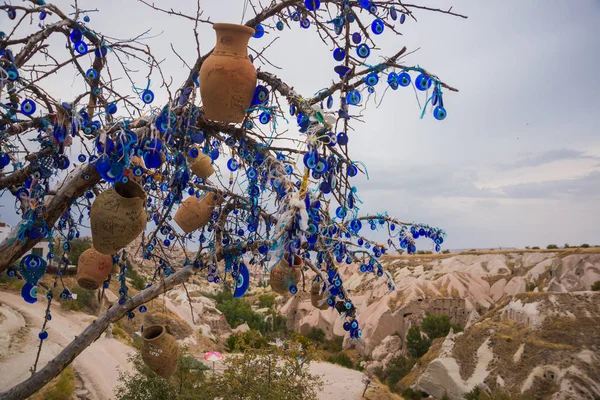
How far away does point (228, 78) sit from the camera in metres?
2.15

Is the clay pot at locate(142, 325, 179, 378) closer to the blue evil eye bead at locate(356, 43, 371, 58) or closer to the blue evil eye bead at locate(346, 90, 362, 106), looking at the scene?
the blue evil eye bead at locate(346, 90, 362, 106)

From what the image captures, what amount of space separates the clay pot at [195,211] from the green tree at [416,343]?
2021cm

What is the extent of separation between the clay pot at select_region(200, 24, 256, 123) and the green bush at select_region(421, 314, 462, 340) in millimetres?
21904

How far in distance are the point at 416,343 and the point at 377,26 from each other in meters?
21.4

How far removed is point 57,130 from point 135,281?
62.7 feet

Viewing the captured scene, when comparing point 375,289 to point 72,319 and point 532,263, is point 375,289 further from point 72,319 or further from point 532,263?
point 72,319

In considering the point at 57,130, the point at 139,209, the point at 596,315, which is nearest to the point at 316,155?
the point at 139,209

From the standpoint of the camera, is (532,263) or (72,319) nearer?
(72,319)

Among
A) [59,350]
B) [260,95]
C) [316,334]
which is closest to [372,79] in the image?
[260,95]

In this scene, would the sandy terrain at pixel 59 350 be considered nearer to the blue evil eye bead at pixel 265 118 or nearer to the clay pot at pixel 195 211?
the clay pot at pixel 195 211

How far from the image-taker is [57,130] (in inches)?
85.1

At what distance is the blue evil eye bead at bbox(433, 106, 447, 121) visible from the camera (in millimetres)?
1957

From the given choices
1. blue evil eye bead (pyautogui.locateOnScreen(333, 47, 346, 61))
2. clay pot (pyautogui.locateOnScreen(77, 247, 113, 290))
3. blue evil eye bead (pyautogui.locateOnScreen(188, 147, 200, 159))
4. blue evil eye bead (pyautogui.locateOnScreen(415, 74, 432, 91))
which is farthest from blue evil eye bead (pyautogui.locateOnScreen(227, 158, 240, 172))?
clay pot (pyautogui.locateOnScreen(77, 247, 113, 290))

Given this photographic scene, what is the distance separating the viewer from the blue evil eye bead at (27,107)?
8.36 feet
